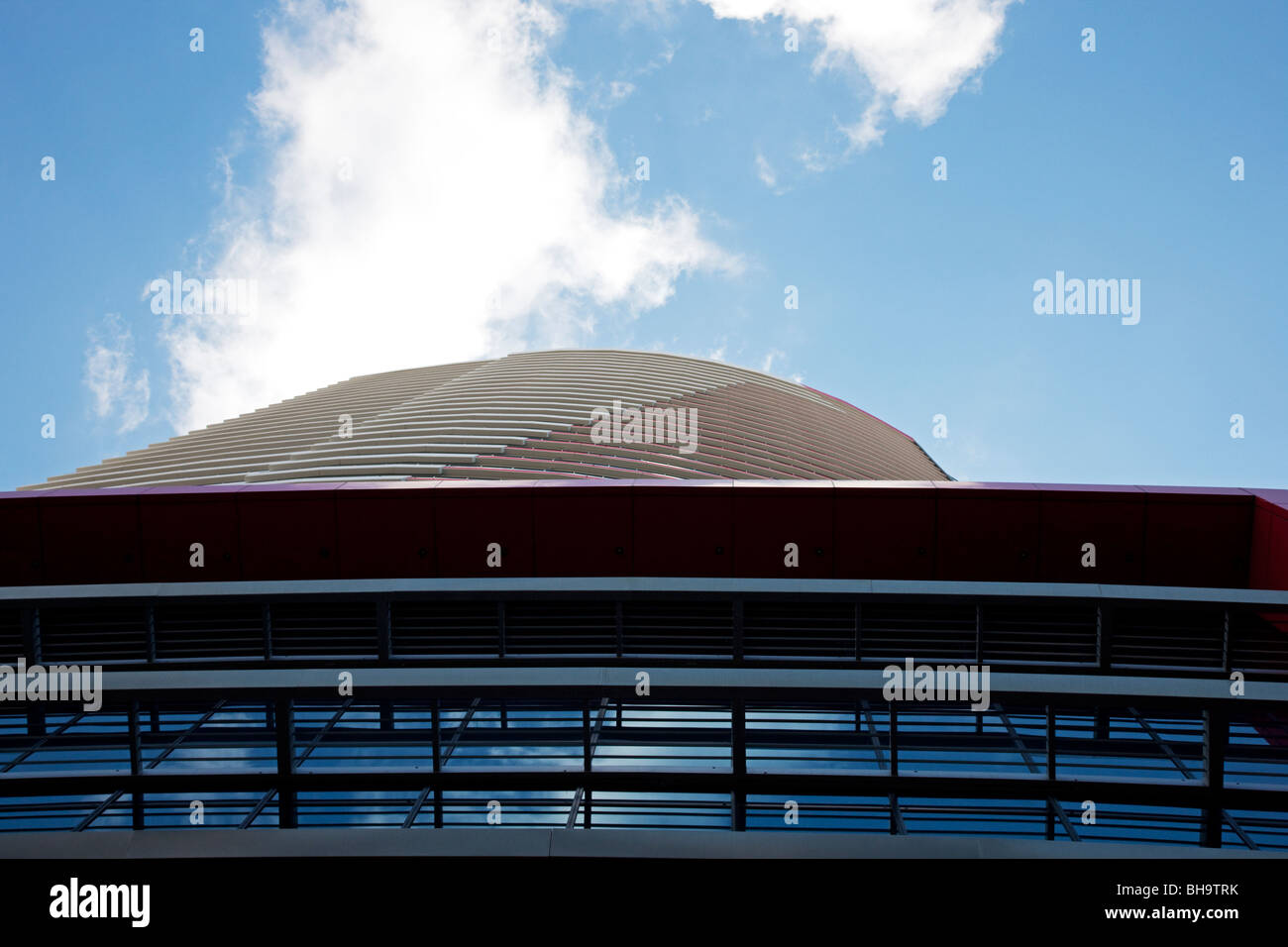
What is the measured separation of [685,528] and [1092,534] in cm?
452

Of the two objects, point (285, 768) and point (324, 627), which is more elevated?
point (324, 627)

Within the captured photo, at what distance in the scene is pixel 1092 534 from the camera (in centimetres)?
856

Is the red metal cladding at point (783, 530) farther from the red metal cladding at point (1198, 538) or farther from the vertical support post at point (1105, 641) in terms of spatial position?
the red metal cladding at point (1198, 538)

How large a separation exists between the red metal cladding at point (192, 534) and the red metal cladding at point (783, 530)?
5.77m

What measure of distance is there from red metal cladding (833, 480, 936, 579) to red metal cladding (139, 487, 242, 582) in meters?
6.89

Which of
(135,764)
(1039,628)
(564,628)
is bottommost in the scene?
(135,764)

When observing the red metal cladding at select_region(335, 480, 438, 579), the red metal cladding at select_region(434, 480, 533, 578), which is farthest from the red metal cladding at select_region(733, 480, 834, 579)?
the red metal cladding at select_region(335, 480, 438, 579)

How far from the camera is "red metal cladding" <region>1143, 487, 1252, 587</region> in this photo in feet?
27.7

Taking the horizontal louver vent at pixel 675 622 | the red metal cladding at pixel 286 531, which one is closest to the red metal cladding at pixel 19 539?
the red metal cladding at pixel 286 531

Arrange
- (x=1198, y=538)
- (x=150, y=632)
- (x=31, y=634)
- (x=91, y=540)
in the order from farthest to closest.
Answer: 1. (x=91, y=540)
2. (x=1198, y=538)
3. (x=31, y=634)
4. (x=150, y=632)

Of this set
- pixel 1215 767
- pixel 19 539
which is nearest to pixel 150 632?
pixel 19 539

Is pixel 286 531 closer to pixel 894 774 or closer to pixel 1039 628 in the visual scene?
pixel 894 774

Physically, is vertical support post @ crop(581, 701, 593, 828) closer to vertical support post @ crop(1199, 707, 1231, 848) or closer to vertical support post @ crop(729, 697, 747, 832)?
vertical support post @ crop(729, 697, 747, 832)
